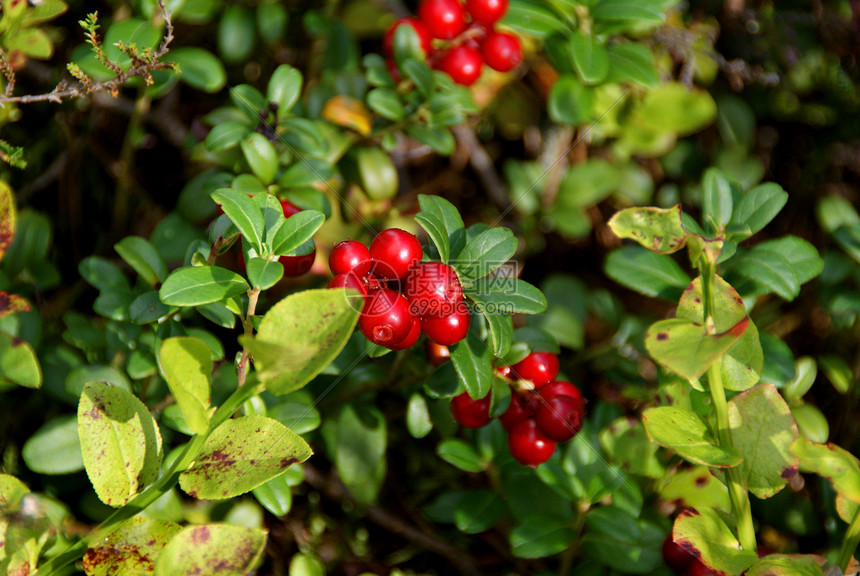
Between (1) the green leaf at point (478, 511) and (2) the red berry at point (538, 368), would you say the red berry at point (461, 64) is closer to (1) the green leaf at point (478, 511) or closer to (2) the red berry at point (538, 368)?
(2) the red berry at point (538, 368)

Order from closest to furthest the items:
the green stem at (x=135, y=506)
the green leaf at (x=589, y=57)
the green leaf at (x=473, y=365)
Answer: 1. the green stem at (x=135, y=506)
2. the green leaf at (x=473, y=365)
3. the green leaf at (x=589, y=57)

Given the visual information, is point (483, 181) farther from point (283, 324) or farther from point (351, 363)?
point (283, 324)

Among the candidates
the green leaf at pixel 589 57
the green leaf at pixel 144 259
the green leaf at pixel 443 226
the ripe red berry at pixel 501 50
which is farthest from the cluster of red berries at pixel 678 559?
the ripe red berry at pixel 501 50

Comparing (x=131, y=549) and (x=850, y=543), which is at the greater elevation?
(x=850, y=543)

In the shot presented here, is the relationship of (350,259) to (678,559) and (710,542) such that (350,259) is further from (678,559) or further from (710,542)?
(678,559)

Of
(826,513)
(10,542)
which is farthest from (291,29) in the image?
(826,513)

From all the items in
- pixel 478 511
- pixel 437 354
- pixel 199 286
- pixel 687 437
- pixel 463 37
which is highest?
pixel 463 37

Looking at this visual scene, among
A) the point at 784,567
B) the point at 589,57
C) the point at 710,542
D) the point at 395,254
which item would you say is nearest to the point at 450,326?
the point at 395,254
